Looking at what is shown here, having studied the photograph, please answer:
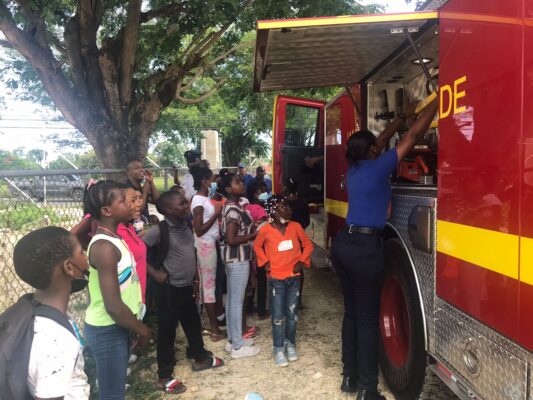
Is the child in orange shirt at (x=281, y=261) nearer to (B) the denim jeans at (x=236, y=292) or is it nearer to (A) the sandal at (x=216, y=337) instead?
(B) the denim jeans at (x=236, y=292)

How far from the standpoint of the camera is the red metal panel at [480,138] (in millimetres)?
1720

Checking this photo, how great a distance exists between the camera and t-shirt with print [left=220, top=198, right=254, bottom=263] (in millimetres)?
3777

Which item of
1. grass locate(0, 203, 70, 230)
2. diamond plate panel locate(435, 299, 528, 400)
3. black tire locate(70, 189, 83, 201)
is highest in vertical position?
black tire locate(70, 189, 83, 201)

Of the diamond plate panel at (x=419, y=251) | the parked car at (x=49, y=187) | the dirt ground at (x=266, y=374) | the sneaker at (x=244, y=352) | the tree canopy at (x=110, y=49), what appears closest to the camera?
the diamond plate panel at (x=419, y=251)

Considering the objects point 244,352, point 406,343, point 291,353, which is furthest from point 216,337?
point 406,343

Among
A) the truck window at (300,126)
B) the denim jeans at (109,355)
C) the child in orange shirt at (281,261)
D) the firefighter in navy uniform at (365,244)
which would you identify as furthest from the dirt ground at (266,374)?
the truck window at (300,126)

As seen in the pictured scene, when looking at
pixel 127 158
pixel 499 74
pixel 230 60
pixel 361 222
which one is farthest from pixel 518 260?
pixel 230 60

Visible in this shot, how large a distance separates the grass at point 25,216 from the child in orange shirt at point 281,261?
6.06 ft

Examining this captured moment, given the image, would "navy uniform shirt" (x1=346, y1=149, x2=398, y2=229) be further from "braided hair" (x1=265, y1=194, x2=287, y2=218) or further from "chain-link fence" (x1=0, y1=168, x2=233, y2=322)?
"chain-link fence" (x1=0, y1=168, x2=233, y2=322)

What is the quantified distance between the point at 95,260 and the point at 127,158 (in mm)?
4934

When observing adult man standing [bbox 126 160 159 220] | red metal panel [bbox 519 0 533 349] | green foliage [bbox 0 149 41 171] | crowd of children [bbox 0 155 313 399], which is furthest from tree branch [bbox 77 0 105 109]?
green foliage [bbox 0 149 41 171]

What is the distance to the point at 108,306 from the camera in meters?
2.11

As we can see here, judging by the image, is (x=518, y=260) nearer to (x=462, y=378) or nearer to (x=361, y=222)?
(x=462, y=378)

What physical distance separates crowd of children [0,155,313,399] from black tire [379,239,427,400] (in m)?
0.83
